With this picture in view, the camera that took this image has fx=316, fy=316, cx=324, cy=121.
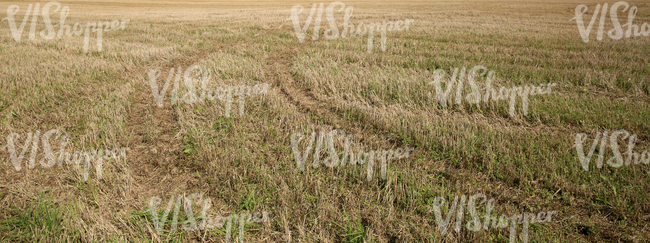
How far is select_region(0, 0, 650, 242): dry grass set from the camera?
9.84 ft

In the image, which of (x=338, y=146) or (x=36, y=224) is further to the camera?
(x=338, y=146)

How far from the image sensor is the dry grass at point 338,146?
9.84 feet

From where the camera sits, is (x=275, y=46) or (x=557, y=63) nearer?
(x=557, y=63)

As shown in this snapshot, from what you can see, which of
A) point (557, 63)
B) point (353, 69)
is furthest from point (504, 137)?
point (557, 63)

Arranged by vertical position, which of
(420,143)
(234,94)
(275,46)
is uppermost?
(275,46)

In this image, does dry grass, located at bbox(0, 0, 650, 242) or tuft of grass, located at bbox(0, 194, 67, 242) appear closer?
tuft of grass, located at bbox(0, 194, 67, 242)

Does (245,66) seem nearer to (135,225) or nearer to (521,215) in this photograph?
(135,225)

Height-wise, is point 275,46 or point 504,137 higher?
point 275,46

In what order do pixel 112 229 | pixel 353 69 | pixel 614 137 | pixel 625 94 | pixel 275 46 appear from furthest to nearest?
1. pixel 275 46
2. pixel 353 69
3. pixel 625 94
4. pixel 614 137
5. pixel 112 229

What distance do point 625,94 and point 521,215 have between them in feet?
16.9

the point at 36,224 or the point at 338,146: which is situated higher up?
the point at 338,146

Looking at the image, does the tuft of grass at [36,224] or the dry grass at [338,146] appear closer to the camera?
the tuft of grass at [36,224]

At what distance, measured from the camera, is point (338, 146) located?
445 cm

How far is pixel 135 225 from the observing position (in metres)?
3.10
